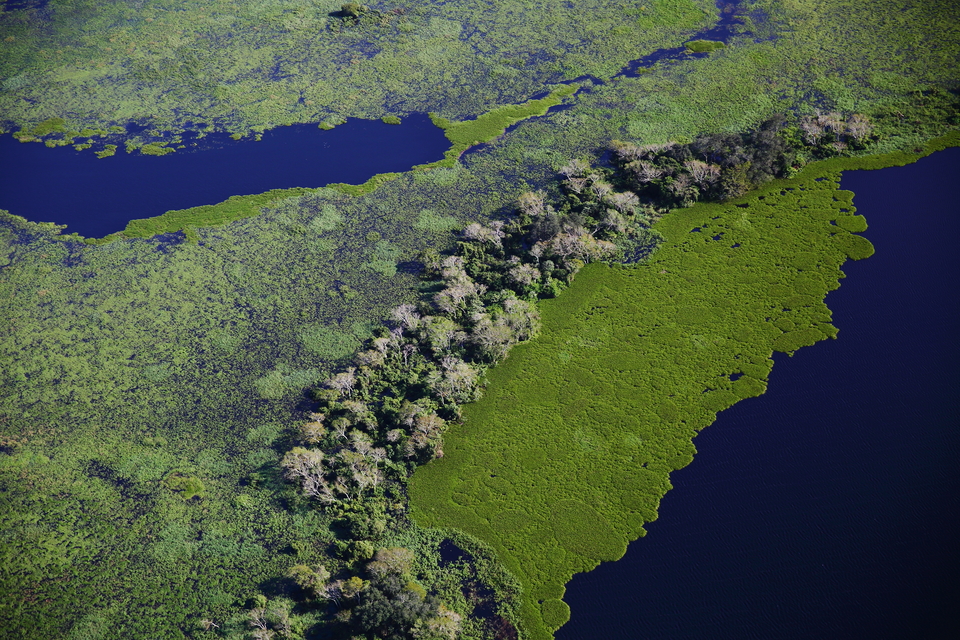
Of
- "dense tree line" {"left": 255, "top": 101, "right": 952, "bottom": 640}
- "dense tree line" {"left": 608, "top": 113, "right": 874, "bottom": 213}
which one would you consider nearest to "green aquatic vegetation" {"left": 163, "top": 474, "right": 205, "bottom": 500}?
"dense tree line" {"left": 255, "top": 101, "right": 952, "bottom": 640}

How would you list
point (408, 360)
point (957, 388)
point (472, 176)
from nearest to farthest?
point (957, 388) < point (408, 360) < point (472, 176)

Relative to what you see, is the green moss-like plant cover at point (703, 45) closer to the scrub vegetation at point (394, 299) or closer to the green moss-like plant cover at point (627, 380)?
the scrub vegetation at point (394, 299)

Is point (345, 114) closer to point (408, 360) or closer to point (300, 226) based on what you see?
point (300, 226)

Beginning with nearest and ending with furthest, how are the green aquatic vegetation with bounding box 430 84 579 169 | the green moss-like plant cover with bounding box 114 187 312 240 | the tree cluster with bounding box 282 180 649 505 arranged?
the tree cluster with bounding box 282 180 649 505
the green moss-like plant cover with bounding box 114 187 312 240
the green aquatic vegetation with bounding box 430 84 579 169

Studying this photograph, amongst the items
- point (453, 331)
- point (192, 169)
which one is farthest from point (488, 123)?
point (453, 331)

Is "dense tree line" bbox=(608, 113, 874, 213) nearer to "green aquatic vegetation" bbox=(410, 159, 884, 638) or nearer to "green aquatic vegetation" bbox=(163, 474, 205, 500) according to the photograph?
"green aquatic vegetation" bbox=(410, 159, 884, 638)

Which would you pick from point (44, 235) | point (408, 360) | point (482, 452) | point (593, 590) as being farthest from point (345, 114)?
point (593, 590)

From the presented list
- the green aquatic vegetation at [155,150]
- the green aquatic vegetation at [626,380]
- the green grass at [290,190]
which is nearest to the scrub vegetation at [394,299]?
the green aquatic vegetation at [626,380]
